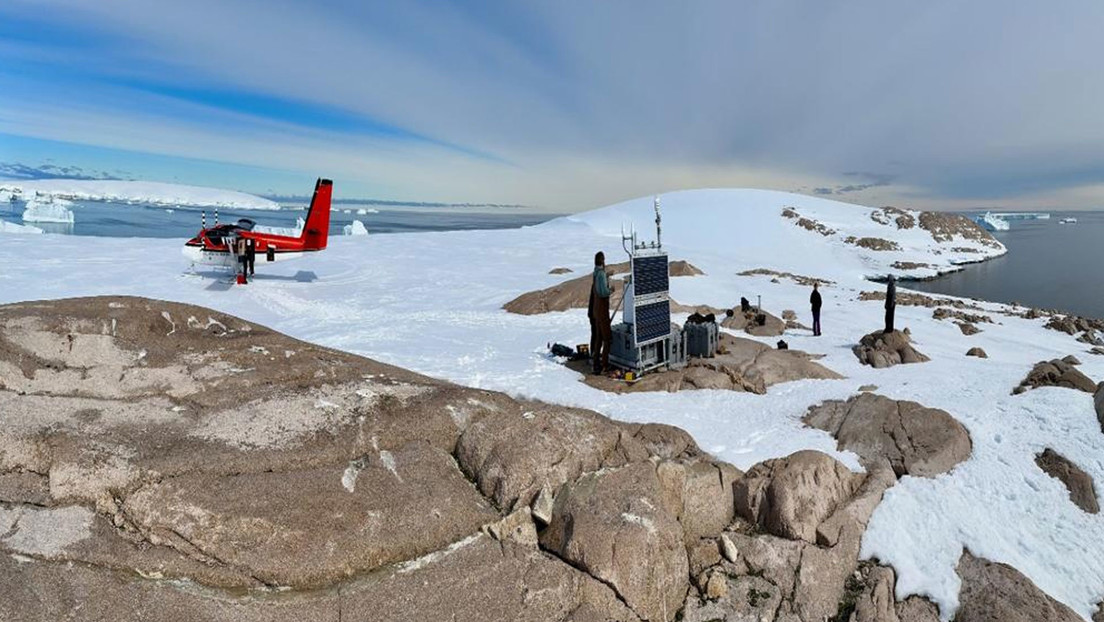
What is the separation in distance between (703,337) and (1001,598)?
35.8 feet

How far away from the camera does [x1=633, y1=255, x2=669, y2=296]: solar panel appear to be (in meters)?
16.0

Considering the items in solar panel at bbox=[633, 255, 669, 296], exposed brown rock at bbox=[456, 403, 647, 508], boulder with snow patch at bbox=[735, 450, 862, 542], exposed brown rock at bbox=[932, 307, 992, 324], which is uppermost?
solar panel at bbox=[633, 255, 669, 296]

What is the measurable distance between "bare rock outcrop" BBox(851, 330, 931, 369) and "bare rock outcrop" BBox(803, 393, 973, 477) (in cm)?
702

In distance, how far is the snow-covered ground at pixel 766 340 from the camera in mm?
8617

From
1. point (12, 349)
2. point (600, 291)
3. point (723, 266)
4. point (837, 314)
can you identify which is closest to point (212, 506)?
point (12, 349)

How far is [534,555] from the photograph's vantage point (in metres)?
6.70

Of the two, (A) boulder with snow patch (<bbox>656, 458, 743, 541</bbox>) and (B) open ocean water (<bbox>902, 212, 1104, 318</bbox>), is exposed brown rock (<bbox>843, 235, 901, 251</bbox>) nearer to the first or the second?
(B) open ocean water (<bbox>902, 212, 1104, 318</bbox>)

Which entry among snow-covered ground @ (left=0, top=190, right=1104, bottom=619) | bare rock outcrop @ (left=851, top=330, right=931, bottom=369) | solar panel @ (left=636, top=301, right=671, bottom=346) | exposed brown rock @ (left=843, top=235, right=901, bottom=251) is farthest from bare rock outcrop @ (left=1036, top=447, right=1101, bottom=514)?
exposed brown rock @ (left=843, top=235, right=901, bottom=251)

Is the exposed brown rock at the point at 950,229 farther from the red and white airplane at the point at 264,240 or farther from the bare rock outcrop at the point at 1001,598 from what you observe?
the bare rock outcrop at the point at 1001,598

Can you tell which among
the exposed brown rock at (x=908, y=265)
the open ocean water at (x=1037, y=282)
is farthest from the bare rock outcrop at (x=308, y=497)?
the exposed brown rock at (x=908, y=265)

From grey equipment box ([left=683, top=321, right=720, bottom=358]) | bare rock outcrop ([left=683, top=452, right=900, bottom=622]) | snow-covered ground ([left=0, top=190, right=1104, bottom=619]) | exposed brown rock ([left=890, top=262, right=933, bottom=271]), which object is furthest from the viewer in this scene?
exposed brown rock ([left=890, top=262, right=933, bottom=271])

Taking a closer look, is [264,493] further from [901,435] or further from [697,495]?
[901,435]

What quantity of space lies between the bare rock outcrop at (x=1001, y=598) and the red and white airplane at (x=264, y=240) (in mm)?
35945

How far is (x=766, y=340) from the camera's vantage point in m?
22.2
